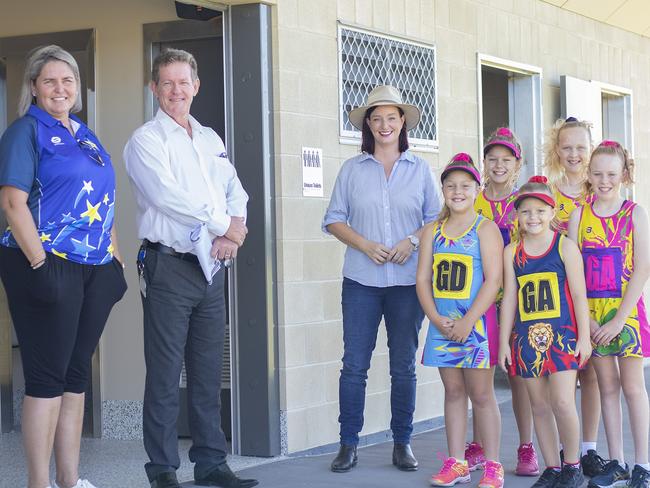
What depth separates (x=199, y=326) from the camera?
473 centimetres

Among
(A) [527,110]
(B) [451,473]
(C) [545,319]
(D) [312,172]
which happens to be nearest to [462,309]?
(C) [545,319]

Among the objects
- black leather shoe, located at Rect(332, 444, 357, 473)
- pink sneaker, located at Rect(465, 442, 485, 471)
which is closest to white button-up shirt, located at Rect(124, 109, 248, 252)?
black leather shoe, located at Rect(332, 444, 357, 473)

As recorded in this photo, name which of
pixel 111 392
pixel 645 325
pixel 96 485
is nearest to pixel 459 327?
pixel 645 325

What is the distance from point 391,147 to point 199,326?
4.27ft

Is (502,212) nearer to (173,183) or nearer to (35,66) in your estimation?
(173,183)

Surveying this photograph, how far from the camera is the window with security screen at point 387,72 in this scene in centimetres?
603

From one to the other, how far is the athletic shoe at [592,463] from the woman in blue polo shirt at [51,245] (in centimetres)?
230

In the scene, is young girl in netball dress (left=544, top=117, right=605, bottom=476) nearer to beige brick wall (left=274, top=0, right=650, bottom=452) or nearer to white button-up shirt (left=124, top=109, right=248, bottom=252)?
beige brick wall (left=274, top=0, right=650, bottom=452)

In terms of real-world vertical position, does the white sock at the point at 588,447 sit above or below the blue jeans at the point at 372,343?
below

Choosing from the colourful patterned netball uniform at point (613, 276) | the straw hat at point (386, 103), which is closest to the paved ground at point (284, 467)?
the colourful patterned netball uniform at point (613, 276)

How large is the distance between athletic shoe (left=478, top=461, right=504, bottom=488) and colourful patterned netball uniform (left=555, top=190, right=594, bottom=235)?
44.0 inches

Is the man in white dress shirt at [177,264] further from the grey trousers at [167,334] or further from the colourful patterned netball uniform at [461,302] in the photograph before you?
the colourful patterned netball uniform at [461,302]

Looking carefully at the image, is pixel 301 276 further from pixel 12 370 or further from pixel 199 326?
pixel 12 370

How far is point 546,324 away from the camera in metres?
4.66
